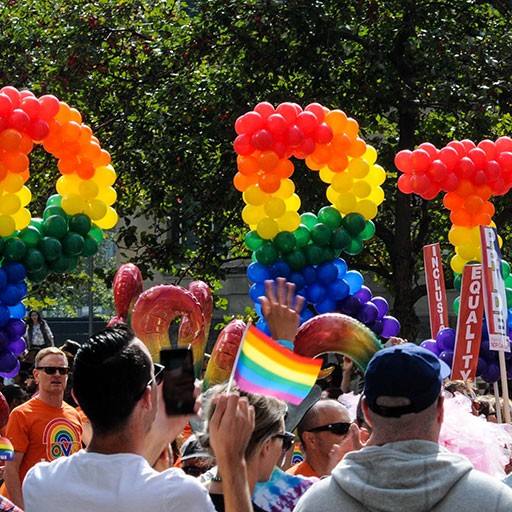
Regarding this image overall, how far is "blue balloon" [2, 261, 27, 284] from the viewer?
7.23m

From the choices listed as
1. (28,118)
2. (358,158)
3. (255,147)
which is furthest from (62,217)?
(358,158)

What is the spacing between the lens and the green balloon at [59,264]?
759 cm

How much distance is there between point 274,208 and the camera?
777 centimetres

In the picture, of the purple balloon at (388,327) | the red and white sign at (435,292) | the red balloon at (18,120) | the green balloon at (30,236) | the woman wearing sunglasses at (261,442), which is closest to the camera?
the woman wearing sunglasses at (261,442)

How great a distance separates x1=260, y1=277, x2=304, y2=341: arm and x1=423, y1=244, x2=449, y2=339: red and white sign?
5816mm

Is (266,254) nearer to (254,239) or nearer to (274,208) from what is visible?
(254,239)

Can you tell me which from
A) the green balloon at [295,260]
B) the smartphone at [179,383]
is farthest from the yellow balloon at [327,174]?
the smartphone at [179,383]

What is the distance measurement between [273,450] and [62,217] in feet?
16.1

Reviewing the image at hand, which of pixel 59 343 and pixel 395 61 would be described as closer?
pixel 395 61

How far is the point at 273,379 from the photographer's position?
321 cm

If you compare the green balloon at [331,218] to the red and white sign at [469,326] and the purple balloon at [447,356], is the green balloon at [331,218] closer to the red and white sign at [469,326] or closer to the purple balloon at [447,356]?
the red and white sign at [469,326]

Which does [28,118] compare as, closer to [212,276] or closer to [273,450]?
[273,450]

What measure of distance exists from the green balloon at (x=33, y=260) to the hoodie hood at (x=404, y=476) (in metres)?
5.25

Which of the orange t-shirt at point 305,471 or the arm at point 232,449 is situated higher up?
the arm at point 232,449
